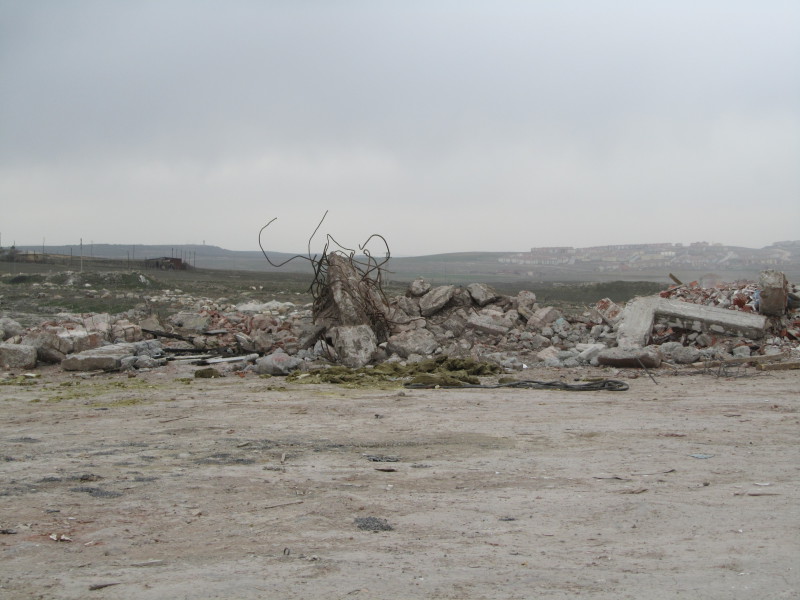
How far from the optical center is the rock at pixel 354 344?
13.2 meters

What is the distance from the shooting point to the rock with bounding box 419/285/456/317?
16.0 metres

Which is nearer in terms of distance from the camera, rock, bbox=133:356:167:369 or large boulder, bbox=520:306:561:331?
rock, bbox=133:356:167:369

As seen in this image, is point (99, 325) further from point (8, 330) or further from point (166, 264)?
point (166, 264)

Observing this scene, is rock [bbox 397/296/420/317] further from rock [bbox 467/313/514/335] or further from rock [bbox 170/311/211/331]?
rock [bbox 170/311/211/331]

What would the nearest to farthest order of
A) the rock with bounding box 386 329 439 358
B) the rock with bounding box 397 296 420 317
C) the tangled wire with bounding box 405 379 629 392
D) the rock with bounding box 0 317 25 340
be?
the tangled wire with bounding box 405 379 629 392, the rock with bounding box 386 329 439 358, the rock with bounding box 0 317 25 340, the rock with bounding box 397 296 420 317

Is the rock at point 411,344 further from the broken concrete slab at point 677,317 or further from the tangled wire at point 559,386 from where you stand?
the broken concrete slab at point 677,317

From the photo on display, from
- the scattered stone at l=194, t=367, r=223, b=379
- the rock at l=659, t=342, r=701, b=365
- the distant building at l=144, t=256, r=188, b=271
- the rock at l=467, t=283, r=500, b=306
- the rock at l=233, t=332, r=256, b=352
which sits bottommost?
the scattered stone at l=194, t=367, r=223, b=379

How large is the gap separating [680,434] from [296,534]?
4143mm

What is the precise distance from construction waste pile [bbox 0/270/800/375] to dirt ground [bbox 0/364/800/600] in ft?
13.4

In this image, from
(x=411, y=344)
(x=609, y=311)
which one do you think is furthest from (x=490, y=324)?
(x=609, y=311)

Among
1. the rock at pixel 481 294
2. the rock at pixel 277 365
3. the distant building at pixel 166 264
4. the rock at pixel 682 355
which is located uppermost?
the distant building at pixel 166 264

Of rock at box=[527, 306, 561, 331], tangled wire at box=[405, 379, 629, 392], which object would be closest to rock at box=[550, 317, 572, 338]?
rock at box=[527, 306, 561, 331]

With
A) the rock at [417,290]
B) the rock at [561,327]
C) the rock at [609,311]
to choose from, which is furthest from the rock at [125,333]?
the rock at [609,311]

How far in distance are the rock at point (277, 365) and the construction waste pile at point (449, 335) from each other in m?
0.02
